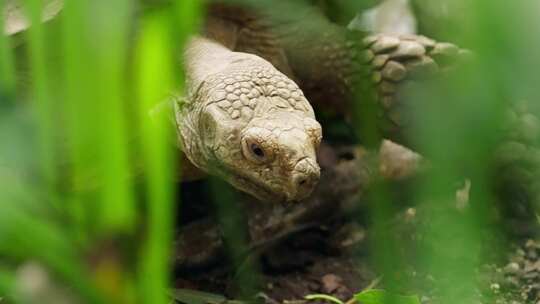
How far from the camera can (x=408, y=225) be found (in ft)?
5.49

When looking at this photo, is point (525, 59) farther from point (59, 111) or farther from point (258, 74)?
point (258, 74)

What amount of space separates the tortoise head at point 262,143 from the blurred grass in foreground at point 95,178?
94 cm

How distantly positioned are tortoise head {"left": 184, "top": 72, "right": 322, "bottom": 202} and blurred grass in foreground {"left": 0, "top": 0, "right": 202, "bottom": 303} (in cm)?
94

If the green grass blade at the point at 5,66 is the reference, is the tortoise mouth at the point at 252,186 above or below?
below

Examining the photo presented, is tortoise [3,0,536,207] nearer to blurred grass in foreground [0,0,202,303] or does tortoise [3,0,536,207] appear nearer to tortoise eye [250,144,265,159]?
tortoise eye [250,144,265,159]

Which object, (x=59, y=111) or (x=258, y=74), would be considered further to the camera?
(x=258, y=74)

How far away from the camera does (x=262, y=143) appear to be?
56.7 inches

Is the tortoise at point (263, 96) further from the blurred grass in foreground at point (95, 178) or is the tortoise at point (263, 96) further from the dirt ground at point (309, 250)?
the blurred grass in foreground at point (95, 178)

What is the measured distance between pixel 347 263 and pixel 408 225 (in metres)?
0.38

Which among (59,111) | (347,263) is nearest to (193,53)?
(347,263)

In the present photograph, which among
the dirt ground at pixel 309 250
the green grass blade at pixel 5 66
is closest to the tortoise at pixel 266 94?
the dirt ground at pixel 309 250

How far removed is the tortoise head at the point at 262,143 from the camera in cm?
141

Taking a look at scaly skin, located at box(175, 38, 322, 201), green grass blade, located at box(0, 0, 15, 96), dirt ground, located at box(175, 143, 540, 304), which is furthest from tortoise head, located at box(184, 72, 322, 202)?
green grass blade, located at box(0, 0, 15, 96)

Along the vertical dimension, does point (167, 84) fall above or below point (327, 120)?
above
